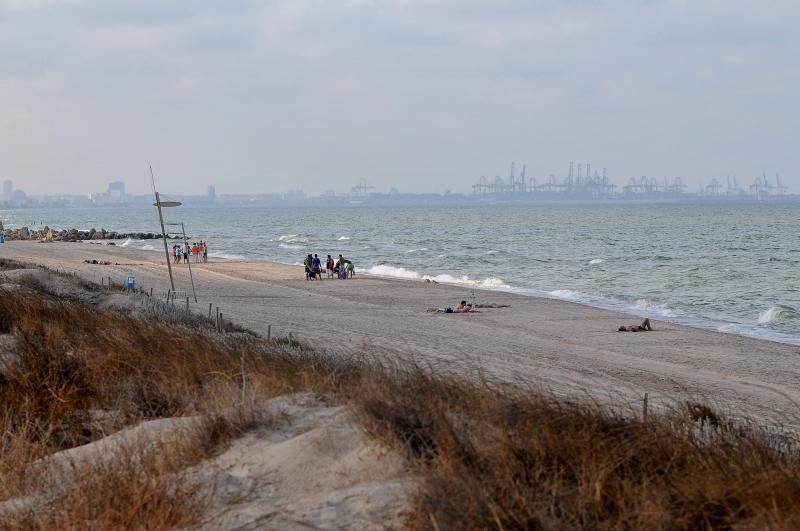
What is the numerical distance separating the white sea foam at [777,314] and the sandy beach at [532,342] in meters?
3.57

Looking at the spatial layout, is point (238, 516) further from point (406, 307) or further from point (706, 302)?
point (706, 302)

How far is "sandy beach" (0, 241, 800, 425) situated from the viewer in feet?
41.8

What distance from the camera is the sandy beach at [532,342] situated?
12.7 meters

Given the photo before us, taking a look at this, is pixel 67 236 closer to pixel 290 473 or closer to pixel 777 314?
pixel 777 314

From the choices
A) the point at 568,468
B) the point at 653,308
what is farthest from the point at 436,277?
the point at 568,468

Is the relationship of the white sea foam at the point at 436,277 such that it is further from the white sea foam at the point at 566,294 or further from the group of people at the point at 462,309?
the group of people at the point at 462,309

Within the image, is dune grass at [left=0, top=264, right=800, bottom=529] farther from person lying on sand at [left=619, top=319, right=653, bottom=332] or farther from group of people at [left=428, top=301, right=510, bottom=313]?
group of people at [left=428, top=301, right=510, bottom=313]

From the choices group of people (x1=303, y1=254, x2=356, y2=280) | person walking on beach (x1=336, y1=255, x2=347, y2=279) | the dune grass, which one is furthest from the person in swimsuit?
the dune grass

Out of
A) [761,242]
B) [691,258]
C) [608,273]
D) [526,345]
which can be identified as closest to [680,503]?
[526,345]

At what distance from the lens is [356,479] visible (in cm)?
429

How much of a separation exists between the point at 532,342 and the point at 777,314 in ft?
32.9

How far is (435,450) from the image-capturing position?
440 centimetres

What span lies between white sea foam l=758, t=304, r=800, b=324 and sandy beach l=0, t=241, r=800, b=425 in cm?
357

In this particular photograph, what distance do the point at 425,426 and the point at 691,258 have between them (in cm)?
4695
